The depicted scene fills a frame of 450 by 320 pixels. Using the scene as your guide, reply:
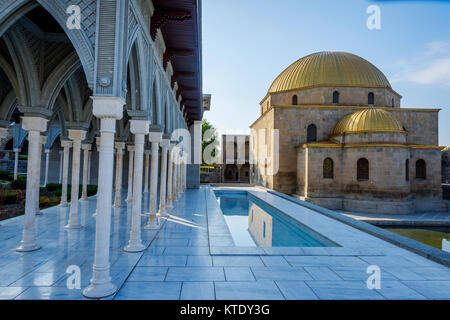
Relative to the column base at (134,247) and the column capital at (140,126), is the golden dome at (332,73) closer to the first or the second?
the column capital at (140,126)

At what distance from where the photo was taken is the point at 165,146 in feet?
33.0

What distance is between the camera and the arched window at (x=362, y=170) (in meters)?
17.3

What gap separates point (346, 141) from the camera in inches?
707

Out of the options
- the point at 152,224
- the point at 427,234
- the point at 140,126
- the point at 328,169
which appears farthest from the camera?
the point at 328,169

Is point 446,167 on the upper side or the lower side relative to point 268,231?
upper

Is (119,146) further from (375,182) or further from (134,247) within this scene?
(375,182)

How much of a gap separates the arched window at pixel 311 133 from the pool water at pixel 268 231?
967cm

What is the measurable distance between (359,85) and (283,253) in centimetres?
2024

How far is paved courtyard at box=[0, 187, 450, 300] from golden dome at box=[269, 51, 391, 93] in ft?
58.2

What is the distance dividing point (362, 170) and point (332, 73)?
9194 millimetres

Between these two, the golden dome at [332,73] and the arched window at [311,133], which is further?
the golden dome at [332,73]
